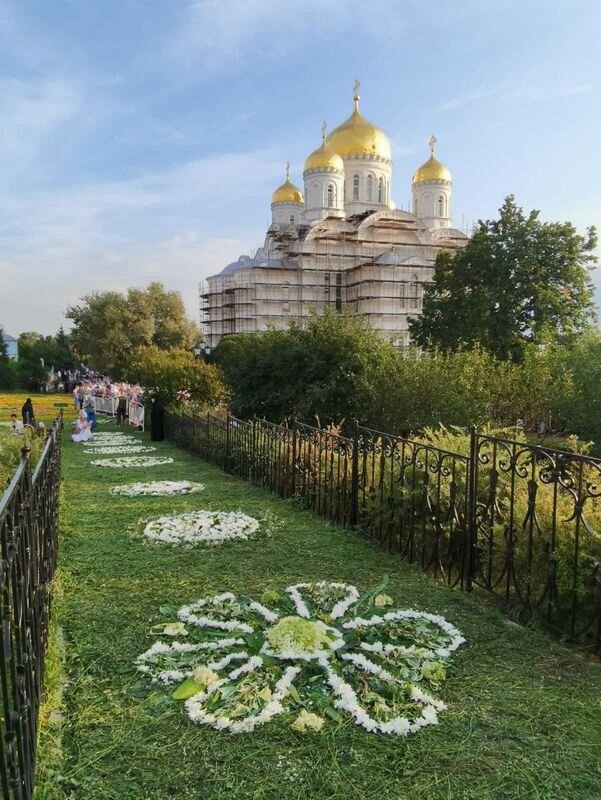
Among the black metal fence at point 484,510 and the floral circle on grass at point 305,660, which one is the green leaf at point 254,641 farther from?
the black metal fence at point 484,510

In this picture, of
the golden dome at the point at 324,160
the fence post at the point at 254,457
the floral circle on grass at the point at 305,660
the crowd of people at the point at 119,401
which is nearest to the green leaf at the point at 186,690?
the floral circle on grass at the point at 305,660

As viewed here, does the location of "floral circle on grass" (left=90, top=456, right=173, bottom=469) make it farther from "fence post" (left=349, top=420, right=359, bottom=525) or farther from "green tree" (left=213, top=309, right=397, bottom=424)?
"fence post" (left=349, top=420, right=359, bottom=525)

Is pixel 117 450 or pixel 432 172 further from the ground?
pixel 432 172

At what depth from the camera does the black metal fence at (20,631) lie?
1.99 meters

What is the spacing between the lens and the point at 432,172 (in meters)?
55.7

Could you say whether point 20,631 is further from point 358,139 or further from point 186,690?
point 358,139

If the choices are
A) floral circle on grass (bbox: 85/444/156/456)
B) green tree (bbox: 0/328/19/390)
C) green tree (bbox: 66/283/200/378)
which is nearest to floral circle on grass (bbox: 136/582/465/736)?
floral circle on grass (bbox: 85/444/156/456)

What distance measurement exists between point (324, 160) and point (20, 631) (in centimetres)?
5507

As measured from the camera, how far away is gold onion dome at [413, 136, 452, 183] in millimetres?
55719

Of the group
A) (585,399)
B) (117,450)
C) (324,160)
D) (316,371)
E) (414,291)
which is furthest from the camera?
(324,160)

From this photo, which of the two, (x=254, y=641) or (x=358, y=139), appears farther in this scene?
(x=358, y=139)

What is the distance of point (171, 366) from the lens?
18688mm

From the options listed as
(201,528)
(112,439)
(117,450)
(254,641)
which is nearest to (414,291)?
(112,439)

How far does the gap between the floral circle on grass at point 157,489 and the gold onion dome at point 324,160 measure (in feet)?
159
